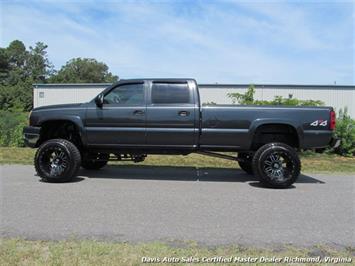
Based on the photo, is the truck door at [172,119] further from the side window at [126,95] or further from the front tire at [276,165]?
the front tire at [276,165]

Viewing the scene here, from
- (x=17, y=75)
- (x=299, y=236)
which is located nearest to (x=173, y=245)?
(x=299, y=236)

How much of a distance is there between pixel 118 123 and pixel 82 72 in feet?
291

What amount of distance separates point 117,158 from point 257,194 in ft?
10.5

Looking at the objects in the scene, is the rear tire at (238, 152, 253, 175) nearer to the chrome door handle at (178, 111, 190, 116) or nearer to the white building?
the chrome door handle at (178, 111, 190, 116)

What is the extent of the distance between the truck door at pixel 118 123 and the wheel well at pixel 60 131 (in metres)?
0.41

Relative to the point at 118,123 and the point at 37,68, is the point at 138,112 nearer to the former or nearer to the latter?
the point at 118,123

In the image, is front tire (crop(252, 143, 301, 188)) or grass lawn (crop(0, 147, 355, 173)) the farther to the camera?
grass lawn (crop(0, 147, 355, 173))

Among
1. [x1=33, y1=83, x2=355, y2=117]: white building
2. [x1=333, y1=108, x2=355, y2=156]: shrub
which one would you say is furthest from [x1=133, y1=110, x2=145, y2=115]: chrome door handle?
[x1=33, y1=83, x2=355, y2=117]: white building

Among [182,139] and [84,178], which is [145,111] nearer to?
[182,139]

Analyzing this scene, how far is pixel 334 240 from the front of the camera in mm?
4977

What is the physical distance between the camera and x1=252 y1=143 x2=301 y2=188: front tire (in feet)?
26.5

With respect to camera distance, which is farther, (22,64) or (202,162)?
(22,64)

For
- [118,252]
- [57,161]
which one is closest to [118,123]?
[57,161]

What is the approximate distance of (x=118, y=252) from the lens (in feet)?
14.3
